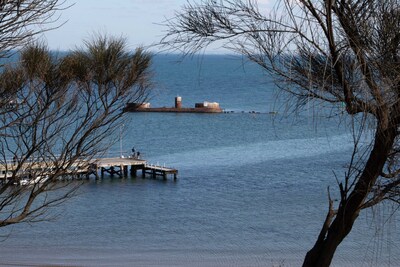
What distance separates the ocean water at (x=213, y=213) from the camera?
22.6 metres

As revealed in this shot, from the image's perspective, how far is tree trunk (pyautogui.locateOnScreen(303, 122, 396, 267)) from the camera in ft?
19.1

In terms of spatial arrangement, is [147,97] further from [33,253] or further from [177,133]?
[177,133]

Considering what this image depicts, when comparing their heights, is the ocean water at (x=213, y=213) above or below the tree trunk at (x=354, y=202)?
below

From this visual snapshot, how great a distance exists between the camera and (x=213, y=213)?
30391 mm

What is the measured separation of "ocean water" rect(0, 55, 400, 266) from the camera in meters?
22.6

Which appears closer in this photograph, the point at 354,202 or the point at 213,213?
the point at 354,202

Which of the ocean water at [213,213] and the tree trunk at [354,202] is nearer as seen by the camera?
the tree trunk at [354,202]

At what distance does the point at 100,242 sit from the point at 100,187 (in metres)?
13.4

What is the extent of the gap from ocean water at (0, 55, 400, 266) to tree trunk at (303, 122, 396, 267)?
0.97 metres

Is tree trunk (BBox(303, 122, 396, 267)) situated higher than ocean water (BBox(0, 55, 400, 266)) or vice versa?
tree trunk (BBox(303, 122, 396, 267))

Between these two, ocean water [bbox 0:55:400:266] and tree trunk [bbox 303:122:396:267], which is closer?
tree trunk [bbox 303:122:396:267]

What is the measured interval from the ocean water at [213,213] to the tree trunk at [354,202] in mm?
967

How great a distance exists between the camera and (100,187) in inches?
1544

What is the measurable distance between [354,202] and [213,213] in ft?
80.0
